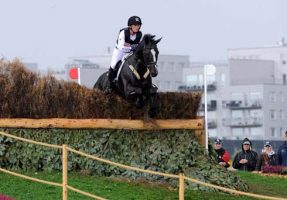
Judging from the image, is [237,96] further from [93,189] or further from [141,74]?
[93,189]

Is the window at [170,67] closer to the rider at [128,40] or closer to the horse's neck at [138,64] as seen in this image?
the rider at [128,40]

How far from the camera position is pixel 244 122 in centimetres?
10362

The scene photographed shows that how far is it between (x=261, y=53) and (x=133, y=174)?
107417 millimetres

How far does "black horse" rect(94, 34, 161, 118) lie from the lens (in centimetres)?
1806

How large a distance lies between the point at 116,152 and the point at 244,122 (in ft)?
280

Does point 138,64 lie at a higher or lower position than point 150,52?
lower

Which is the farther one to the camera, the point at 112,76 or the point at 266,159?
the point at 266,159

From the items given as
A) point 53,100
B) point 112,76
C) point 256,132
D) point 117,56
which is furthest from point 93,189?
point 256,132

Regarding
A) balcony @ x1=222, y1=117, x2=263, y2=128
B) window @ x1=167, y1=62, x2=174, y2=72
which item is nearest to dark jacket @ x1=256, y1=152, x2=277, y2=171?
balcony @ x1=222, y1=117, x2=263, y2=128

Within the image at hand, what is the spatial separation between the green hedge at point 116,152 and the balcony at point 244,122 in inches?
3312

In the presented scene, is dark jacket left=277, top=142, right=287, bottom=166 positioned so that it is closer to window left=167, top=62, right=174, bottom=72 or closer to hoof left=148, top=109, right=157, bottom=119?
hoof left=148, top=109, right=157, bottom=119

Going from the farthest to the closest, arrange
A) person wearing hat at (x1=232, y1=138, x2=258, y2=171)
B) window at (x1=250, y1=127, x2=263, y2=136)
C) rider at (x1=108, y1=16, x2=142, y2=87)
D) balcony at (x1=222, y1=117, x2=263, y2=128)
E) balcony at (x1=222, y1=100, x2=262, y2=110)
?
balcony at (x1=222, y1=117, x2=263, y2=128) < balcony at (x1=222, y1=100, x2=262, y2=110) < window at (x1=250, y1=127, x2=263, y2=136) < person wearing hat at (x1=232, y1=138, x2=258, y2=171) < rider at (x1=108, y1=16, x2=142, y2=87)

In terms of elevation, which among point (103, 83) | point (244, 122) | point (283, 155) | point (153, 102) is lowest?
point (283, 155)

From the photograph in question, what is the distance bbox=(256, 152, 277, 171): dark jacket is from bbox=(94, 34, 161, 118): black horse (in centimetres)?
505
